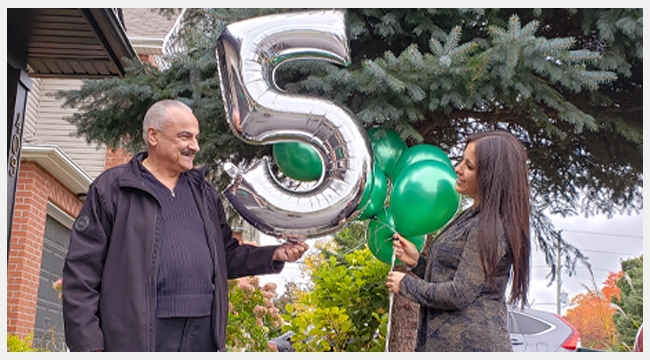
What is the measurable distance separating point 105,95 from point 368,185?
92.0 inches

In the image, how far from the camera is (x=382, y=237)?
4121mm

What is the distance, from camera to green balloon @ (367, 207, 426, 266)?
4.04 m

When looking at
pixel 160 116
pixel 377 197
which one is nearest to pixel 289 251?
pixel 160 116

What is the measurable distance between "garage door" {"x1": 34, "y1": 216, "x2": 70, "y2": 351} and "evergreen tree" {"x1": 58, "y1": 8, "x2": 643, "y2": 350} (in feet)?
12.9

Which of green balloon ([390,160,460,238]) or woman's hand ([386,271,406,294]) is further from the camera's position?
green balloon ([390,160,460,238])

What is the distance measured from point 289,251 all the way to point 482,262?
865 mm

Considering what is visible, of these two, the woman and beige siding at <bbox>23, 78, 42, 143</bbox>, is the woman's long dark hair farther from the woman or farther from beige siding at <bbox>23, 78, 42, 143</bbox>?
A: beige siding at <bbox>23, 78, 42, 143</bbox>

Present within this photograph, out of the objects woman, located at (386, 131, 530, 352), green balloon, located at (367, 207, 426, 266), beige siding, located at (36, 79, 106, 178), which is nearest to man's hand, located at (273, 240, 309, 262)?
woman, located at (386, 131, 530, 352)

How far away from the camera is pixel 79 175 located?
8.27 m

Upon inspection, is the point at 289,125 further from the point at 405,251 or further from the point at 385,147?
the point at 385,147

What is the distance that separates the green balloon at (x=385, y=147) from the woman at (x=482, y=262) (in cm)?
159

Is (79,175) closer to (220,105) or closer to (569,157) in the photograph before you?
(220,105)

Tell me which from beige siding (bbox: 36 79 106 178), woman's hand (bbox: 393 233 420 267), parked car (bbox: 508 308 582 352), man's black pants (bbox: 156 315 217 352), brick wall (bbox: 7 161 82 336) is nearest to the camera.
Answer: man's black pants (bbox: 156 315 217 352)

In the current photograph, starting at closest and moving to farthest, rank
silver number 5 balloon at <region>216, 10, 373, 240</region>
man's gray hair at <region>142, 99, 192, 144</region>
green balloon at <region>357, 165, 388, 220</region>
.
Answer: man's gray hair at <region>142, 99, 192, 144</region>, silver number 5 balloon at <region>216, 10, 373, 240</region>, green balloon at <region>357, 165, 388, 220</region>
